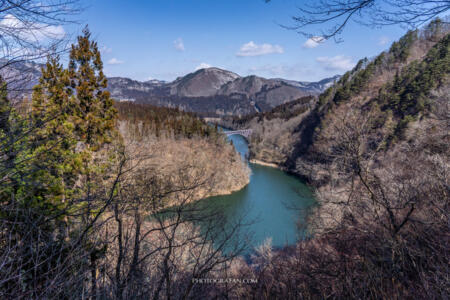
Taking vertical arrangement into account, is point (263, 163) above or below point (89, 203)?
below

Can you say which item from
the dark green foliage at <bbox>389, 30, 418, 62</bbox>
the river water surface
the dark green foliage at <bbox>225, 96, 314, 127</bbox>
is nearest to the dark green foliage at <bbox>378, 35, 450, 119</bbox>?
the dark green foliage at <bbox>389, 30, 418, 62</bbox>

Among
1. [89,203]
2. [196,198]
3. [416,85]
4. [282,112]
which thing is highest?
[416,85]

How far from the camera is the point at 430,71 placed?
88.2ft

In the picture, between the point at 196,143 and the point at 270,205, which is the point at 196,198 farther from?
the point at 196,143

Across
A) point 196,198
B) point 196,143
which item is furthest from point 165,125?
point 196,198

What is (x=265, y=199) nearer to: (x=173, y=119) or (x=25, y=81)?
(x=173, y=119)

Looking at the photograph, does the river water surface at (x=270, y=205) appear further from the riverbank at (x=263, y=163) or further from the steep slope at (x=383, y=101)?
the steep slope at (x=383, y=101)

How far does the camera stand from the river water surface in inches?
649

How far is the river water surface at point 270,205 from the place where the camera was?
16484 mm

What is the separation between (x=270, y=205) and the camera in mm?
23719

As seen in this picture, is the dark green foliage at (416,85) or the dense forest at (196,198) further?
the dark green foliage at (416,85)

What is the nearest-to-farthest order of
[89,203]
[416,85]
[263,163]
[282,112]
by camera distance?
[89,203] → [416,85] → [263,163] → [282,112]

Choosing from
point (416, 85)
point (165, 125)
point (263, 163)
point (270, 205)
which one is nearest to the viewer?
point (270, 205)

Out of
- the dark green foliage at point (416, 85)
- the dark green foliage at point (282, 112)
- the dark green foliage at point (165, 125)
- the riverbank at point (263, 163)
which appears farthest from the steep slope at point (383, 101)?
the dark green foliage at point (165, 125)
